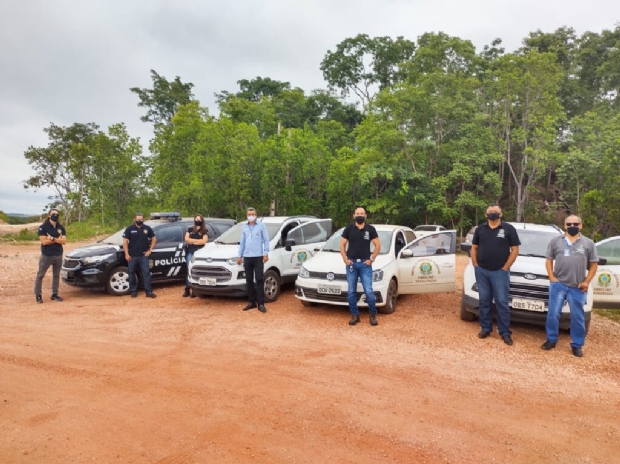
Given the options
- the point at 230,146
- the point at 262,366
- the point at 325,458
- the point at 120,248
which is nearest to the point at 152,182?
the point at 230,146

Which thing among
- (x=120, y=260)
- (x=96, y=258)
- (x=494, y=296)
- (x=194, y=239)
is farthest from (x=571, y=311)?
(x=96, y=258)

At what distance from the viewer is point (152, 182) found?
27.0m

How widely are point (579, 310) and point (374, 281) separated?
2.94 meters

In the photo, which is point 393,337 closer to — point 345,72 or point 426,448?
point 426,448

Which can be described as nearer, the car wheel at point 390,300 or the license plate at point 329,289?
the license plate at point 329,289

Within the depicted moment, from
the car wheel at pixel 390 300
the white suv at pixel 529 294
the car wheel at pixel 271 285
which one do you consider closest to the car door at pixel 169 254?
the car wheel at pixel 271 285

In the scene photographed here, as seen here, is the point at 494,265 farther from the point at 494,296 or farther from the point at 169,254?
the point at 169,254

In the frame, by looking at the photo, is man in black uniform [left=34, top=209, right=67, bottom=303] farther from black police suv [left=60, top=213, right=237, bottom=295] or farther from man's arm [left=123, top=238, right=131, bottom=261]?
man's arm [left=123, top=238, right=131, bottom=261]

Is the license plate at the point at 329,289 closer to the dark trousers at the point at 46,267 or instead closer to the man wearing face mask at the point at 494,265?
the man wearing face mask at the point at 494,265

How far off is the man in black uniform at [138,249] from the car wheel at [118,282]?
0.73 ft

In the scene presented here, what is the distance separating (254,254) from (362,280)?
206 cm

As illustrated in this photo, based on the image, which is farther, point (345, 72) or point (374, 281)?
point (345, 72)

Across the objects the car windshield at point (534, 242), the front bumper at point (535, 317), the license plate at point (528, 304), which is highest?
the car windshield at point (534, 242)

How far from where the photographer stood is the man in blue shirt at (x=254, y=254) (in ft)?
25.4
